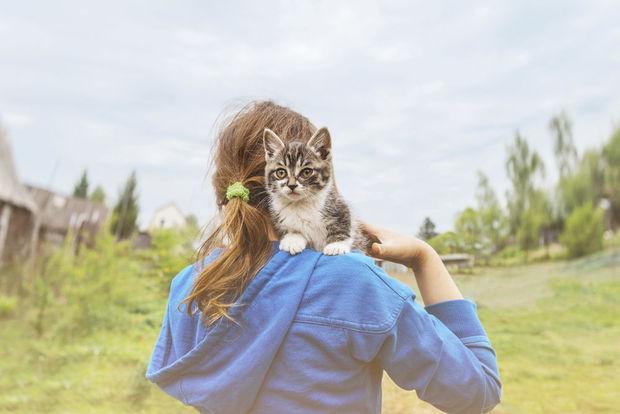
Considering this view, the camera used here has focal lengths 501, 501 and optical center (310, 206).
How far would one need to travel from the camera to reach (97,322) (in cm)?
407

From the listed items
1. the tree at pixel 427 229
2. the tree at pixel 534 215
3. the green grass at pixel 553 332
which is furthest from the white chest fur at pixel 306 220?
the tree at pixel 534 215

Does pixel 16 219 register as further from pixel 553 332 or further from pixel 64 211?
pixel 553 332

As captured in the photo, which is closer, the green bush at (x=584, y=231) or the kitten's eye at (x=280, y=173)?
the kitten's eye at (x=280, y=173)

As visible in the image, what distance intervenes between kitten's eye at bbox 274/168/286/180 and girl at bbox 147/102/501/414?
4.0 inches

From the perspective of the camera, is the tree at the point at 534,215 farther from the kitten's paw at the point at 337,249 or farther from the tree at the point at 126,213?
the tree at the point at 126,213

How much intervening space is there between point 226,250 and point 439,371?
453 millimetres

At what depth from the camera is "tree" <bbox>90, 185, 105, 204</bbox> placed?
15.4 ft

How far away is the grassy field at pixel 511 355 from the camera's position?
229 cm

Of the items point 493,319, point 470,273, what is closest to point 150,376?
point 470,273

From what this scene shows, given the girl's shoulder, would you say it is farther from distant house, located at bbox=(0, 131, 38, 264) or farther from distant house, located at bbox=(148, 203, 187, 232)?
distant house, located at bbox=(0, 131, 38, 264)

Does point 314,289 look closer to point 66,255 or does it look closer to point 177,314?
point 177,314

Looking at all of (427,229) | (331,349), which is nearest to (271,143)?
(331,349)

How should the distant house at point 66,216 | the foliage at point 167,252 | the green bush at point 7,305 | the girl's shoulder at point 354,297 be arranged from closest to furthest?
the girl's shoulder at point 354,297
the foliage at point 167,252
the green bush at point 7,305
the distant house at point 66,216

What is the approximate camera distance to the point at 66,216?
16.0 ft
